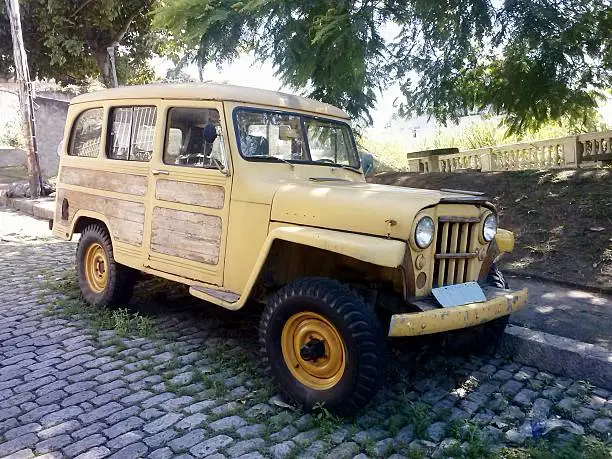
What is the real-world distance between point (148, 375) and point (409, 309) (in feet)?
5.87

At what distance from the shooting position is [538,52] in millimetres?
6070

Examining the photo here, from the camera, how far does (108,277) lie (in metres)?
4.71

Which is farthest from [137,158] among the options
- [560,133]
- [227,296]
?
[560,133]

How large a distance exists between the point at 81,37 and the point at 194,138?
537 inches

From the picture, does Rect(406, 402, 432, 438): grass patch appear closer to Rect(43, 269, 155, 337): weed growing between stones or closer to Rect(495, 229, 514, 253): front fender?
Rect(495, 229, 514, 253): front fender

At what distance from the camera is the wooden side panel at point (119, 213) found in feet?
14.4

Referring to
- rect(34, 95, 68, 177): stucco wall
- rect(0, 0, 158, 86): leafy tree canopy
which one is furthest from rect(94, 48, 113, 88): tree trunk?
rect(34, 95, 68, 177): stucco wall

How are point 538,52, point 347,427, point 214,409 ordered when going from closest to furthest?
point 347,427, point 214,409, point 538,52

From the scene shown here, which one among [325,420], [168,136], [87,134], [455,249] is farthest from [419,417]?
[87,134]

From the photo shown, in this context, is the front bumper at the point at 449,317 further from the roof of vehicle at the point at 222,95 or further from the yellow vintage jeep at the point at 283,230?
the roof of vehicle at the point at 222,95

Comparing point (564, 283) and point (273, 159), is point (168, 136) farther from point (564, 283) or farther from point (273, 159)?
point (564, 283)

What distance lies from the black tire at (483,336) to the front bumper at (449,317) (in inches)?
15.4

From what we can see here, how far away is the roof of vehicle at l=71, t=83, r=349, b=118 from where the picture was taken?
3959 millimetres

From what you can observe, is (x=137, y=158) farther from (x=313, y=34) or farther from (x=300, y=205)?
(x=313, y=34)
